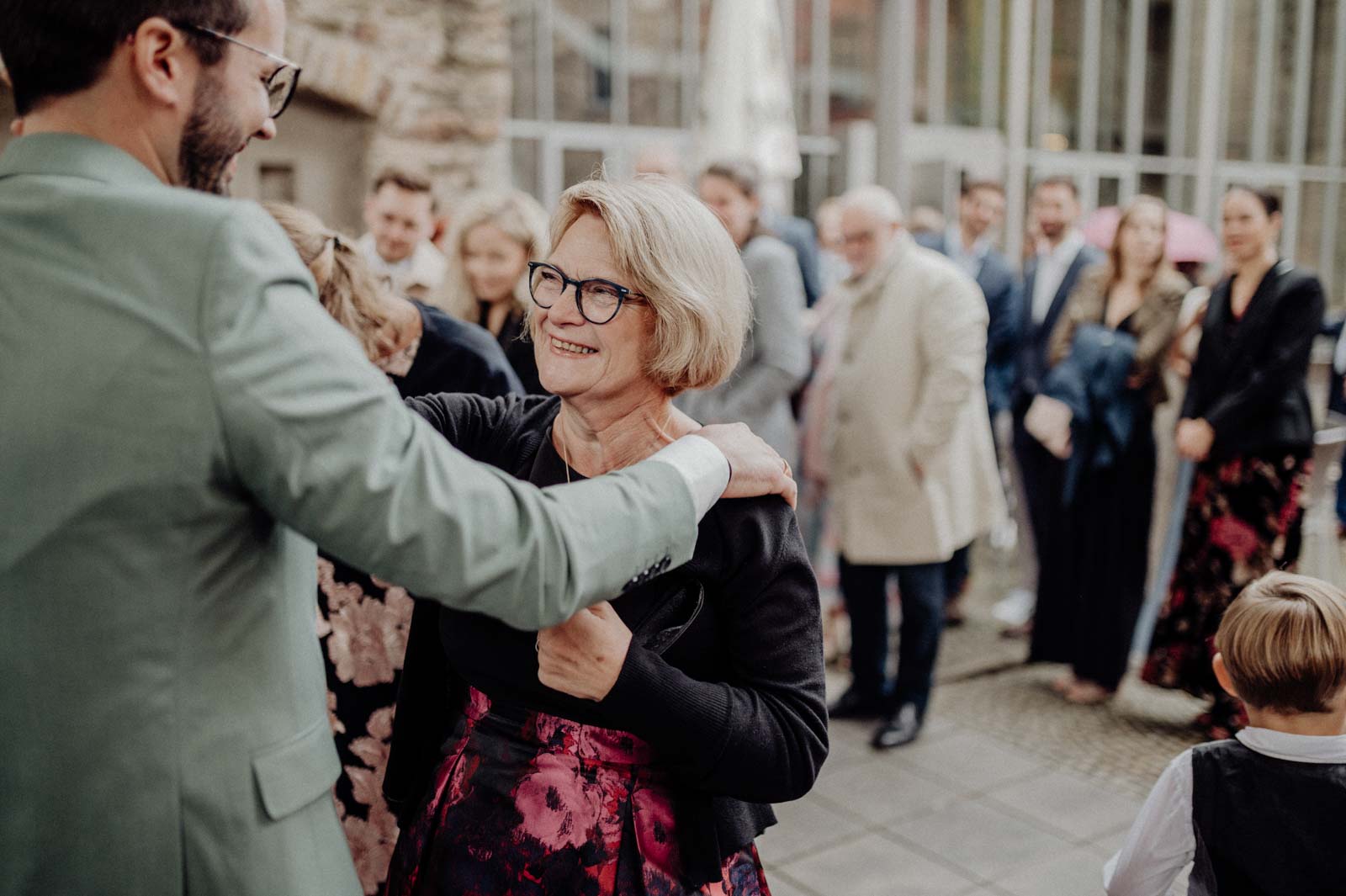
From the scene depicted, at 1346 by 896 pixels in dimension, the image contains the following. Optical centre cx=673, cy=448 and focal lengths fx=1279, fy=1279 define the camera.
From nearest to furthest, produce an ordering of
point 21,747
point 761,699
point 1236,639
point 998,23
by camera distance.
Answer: point 21,747 < point 761,699 < point 1236,639 < point 998,23

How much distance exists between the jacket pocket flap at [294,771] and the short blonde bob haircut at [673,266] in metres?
0.74

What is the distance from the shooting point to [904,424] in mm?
4840

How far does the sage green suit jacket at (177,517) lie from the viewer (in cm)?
114

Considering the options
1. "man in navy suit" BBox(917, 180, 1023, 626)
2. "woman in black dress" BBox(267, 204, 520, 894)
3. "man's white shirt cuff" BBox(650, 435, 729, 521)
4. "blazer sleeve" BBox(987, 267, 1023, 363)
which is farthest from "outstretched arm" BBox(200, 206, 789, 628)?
"blazer sleeve" BBox(987, 267, 1023, 363)

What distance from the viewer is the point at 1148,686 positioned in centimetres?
554

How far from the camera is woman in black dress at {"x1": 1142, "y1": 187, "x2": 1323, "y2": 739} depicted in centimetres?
466

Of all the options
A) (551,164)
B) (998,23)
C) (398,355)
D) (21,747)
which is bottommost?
(21,747)

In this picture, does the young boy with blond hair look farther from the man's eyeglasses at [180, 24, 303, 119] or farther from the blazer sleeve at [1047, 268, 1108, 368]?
the blazer sleeve at [1047, 268, 1108, 368]

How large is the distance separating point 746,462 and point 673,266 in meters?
0.34

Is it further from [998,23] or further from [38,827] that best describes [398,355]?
[998,23]

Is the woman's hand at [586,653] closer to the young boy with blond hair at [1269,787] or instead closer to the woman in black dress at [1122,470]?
the young boy with blond hair at [1269,787]

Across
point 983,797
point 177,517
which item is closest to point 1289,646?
point 177,517

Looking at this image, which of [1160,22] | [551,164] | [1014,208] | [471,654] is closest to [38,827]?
[471,654]

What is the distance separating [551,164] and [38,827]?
9.59 meters
